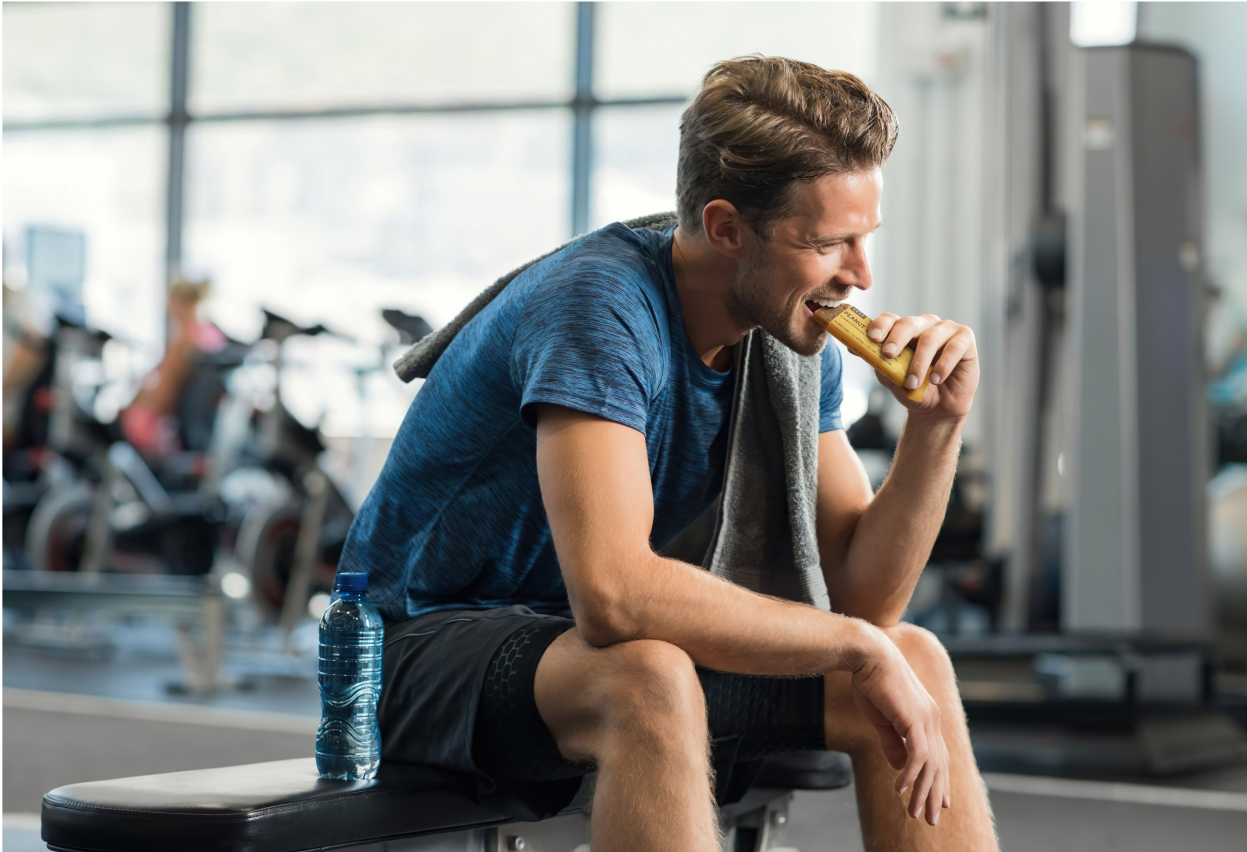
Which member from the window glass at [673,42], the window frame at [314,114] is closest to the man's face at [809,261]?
the window frame at [314,114]

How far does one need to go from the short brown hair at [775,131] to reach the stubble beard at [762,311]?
0.04 meters

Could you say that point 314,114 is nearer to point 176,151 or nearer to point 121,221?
Result: point 176,151

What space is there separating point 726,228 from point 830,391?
0.33 m

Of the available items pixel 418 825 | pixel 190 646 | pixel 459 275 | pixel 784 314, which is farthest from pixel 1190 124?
pixel 459 275

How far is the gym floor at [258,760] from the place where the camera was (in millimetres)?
2387

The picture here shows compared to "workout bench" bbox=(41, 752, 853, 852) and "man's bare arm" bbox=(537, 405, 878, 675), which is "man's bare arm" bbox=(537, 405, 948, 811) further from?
"workout bench" bbox=(41, 752, 853, 852)

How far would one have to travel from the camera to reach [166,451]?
525cm

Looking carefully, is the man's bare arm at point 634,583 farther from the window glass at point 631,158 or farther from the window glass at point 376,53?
the window glass at point 376,53

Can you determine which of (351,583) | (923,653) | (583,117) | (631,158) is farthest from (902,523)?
(583,117)

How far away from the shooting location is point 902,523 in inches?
54.7

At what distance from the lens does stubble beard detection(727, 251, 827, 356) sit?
1.29 metres

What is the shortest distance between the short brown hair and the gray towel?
0.57ft

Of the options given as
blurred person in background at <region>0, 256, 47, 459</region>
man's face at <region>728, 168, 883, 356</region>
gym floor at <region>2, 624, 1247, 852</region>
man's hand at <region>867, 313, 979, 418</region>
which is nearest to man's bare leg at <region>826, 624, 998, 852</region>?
man's hand at <region>867, 313, 979, 418</region>

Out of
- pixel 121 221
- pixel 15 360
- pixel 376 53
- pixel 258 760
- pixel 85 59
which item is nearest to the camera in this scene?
pixel 258 760
